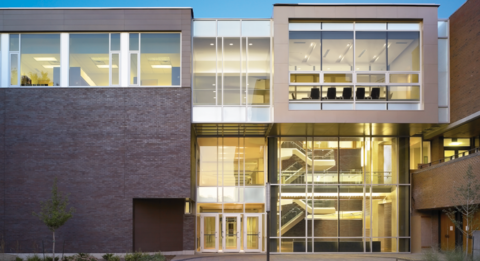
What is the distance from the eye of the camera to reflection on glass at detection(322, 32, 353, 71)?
2112 cm

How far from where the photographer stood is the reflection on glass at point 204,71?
70.3 ft

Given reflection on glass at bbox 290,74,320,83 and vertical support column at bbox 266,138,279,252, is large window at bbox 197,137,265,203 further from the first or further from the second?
reflection on glass at bbox 290,74,320,83

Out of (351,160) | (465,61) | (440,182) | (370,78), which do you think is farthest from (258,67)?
(440,182)

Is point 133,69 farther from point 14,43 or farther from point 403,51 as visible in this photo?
point 403,51

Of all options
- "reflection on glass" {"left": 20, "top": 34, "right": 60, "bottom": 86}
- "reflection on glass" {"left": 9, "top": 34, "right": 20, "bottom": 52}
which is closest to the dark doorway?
"reflection on glass" {"left": 20, "top": 34, "right": 60, "bottom": 86}

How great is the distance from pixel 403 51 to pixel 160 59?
11475 millimetres

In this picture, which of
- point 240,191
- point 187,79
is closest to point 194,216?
point 240,191

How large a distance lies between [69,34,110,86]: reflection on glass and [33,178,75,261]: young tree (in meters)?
4.94

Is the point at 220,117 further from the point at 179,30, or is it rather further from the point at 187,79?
the point at 179,30

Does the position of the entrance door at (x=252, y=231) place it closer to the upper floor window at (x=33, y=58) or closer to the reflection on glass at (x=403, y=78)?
the reflection on glass at (x=403, y=78)

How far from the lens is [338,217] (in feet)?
76.5

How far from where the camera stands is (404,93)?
20859mm

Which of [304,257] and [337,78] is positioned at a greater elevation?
[337,78]

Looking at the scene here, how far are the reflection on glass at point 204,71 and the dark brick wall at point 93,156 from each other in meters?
0.80
